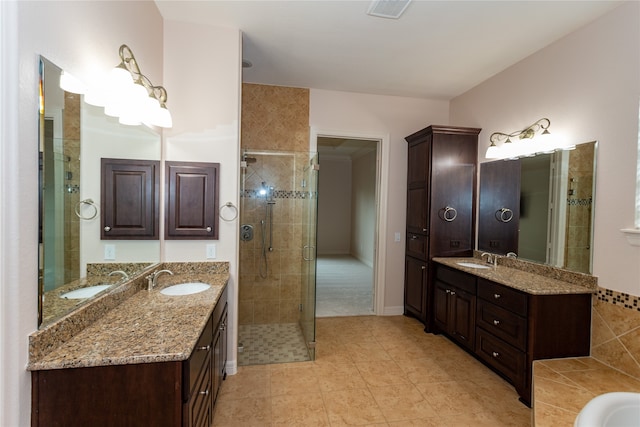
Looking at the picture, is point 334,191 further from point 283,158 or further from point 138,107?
point 138,107

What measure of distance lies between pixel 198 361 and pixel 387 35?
9.12 feet

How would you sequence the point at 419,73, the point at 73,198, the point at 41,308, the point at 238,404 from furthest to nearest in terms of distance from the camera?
the point at 419,73 → the point at 238,404 → the point at 73,198 → the point at 41,308

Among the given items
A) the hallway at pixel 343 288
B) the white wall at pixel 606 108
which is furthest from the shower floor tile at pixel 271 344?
the white wall at pixel 606 108

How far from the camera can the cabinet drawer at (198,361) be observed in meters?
1.25

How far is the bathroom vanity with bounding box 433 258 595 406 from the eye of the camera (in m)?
2.19

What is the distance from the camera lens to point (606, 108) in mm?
2223

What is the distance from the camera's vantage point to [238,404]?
86.3 inches

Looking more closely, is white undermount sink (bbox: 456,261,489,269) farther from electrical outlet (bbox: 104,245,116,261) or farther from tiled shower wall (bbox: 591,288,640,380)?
electrical outlet (bbox: 104,245,116,261)

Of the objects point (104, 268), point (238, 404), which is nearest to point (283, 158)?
point (104, 268)

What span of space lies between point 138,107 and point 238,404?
2148 mm

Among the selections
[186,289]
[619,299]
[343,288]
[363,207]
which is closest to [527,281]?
[619,299]

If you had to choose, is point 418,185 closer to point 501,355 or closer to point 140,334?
point 501,355

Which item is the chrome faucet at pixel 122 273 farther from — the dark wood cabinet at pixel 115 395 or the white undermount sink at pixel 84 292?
the dark wood cabinet at pixel 115 395

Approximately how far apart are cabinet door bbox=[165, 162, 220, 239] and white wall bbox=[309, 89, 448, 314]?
6.51 feet
